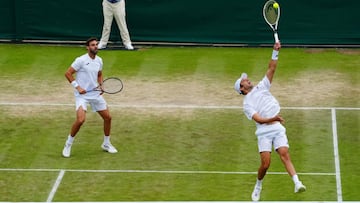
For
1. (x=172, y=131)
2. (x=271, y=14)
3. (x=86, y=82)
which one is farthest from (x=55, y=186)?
(x=271, y=14)

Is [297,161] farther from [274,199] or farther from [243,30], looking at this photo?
[243,30]

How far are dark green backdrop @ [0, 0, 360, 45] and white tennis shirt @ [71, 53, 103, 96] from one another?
8.69 metres

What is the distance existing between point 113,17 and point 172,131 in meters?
7.09

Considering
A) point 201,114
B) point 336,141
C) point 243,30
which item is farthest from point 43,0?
point 336,141

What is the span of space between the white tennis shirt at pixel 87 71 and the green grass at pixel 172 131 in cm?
147

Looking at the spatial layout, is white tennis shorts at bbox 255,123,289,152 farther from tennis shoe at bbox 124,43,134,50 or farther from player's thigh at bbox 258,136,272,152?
tennis shoe at bbox 124,43,134,50

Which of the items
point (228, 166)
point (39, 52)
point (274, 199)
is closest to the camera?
point (274, 199)

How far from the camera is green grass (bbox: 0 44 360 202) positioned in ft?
70.4

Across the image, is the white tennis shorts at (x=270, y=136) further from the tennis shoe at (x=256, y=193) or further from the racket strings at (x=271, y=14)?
the racket strings at (x=271, y=14)

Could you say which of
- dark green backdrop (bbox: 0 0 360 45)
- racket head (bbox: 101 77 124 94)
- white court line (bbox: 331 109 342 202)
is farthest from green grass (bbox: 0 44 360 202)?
racket head (bbox: 101 77 124 94)

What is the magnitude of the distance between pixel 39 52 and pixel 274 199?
11970 millimetres

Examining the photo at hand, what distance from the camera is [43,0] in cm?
3123

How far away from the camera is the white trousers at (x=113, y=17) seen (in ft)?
100

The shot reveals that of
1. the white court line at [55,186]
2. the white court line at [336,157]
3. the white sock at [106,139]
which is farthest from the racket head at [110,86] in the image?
the white court line at [336,157]
